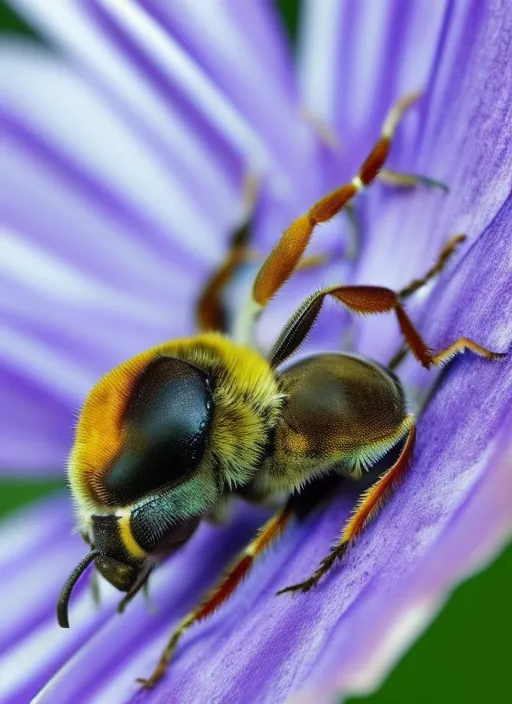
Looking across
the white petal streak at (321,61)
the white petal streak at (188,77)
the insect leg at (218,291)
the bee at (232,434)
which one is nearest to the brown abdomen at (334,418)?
the bee at (232,434)

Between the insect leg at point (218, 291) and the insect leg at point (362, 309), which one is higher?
the insect leg at point (362, 309)

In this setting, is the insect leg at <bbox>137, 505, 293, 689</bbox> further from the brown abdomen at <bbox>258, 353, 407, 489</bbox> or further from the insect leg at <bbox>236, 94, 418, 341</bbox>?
the insect leg at <bbox>236, 94, 418, 341</bbox>

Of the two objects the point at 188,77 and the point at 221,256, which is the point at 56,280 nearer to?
the point at 221,256

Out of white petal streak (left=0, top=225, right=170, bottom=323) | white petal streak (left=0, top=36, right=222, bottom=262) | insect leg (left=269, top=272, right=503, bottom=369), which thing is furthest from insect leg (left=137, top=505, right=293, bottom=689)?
white petal streak (left=0, top=36, right=222, bottom=262)

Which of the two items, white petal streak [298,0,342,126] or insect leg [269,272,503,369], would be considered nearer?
insect leg [269,272,503,369]

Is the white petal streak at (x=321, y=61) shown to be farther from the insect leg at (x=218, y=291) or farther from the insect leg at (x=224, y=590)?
the insect leg at (x=224, y=590)

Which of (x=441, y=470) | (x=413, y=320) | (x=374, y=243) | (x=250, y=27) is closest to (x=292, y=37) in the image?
(x=250, y=27)

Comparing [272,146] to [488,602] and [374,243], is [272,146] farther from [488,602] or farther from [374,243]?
[488,602]
